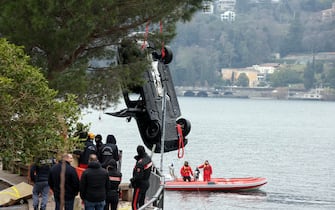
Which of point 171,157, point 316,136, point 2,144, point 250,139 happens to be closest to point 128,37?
point 2,144

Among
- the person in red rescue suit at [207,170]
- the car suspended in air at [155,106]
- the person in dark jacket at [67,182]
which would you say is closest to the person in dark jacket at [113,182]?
the person in dark jacket at [67,182]

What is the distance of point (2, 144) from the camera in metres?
10.9

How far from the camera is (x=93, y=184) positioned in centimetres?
1202

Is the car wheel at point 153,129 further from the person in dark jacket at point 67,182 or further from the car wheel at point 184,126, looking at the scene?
the person in dark jacket at point 67,182

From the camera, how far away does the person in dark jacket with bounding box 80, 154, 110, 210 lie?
11938mm

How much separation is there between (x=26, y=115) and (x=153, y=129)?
730cm

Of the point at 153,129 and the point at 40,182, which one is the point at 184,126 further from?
the point at 40,182

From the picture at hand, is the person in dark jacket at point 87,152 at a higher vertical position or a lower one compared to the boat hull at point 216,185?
higher

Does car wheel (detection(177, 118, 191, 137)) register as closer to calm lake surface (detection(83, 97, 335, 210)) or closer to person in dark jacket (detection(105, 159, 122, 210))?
calm lake surface (detection(83, 97, 335, 210))

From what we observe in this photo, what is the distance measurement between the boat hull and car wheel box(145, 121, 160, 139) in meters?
25.1

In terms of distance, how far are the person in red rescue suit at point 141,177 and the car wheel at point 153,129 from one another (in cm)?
305

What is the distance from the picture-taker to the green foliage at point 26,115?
10.7 m

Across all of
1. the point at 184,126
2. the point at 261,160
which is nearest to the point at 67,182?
the point at 184,126

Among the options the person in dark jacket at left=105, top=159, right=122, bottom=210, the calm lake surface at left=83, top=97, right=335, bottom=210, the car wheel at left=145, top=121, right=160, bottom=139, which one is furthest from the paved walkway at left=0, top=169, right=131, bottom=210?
the calm lake surface at left=83, top=97, right=335, bottom=210
